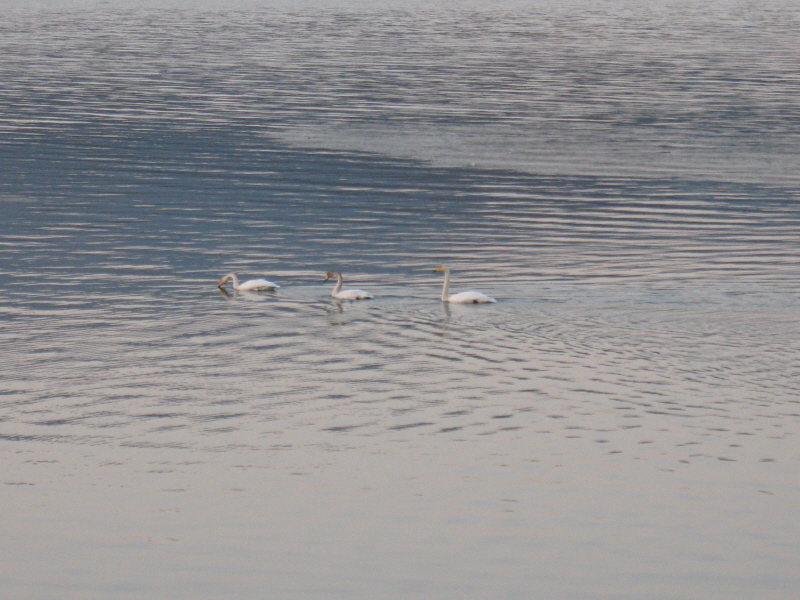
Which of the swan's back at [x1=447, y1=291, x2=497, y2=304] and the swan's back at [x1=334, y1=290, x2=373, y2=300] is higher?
the swan's back at [x1=334, y1=290, x2=373, y2=300]

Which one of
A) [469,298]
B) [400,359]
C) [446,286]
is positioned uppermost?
[446,286]

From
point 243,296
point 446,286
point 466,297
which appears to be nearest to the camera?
point 466,297

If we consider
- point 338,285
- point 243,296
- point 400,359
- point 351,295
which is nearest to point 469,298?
point 351,295

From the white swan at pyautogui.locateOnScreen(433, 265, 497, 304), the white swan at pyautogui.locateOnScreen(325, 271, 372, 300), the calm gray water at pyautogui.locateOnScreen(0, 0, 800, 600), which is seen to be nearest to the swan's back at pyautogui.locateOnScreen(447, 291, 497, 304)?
the white swan at pyautogui.locateOnScreen(433, 265, 497, 304)

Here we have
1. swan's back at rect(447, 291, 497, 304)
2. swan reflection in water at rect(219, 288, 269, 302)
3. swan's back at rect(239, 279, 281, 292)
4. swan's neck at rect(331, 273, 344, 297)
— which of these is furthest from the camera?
swan's back at rect(239, 279, 281, 292)

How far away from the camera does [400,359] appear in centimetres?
2300

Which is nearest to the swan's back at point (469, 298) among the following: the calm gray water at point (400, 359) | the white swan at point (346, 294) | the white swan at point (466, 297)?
the white swan at point (466, 297)

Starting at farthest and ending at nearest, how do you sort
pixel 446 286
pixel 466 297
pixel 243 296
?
pixel 243 296, pixel 446 286, pixel 466 297

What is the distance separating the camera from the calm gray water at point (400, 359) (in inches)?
616

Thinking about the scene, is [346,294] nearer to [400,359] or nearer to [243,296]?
[243,296]

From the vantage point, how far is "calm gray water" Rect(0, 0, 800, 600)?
15.6m

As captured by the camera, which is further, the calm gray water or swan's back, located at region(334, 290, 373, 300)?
swan's back, located at region(334, 290, 373, 300)

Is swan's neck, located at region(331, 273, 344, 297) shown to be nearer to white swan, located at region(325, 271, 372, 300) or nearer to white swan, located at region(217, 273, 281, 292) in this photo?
white swan, located at region(325, 271, 372, 300)

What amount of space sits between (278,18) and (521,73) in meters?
58.2
